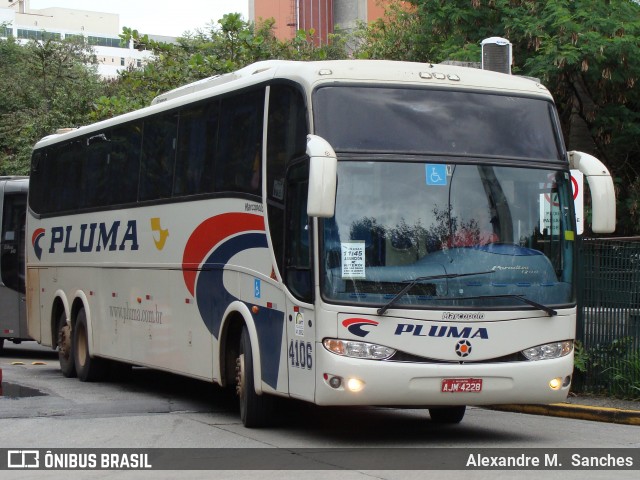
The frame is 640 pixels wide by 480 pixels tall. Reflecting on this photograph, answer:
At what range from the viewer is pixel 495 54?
15.6 meters

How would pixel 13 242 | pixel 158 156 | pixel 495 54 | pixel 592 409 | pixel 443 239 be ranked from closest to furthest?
pixel 443 239 < pixel 592 409 < pixel 158 156 < pixel 495 54 < pixel 13 242

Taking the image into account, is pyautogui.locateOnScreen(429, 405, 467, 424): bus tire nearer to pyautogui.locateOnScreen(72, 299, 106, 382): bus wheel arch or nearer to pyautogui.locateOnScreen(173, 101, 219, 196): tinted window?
pyautogui.locateOnScreen(173, 101, 219, 196): tinted window

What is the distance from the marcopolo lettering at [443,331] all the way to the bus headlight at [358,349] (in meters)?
0.20

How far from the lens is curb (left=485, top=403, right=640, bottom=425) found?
43.3 feet

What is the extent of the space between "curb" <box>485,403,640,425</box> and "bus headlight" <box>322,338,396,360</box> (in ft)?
13.1

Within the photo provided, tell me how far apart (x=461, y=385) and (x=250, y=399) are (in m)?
2.43

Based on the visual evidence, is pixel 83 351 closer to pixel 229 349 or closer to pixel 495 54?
pixel 229 349

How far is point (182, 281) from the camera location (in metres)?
14.1

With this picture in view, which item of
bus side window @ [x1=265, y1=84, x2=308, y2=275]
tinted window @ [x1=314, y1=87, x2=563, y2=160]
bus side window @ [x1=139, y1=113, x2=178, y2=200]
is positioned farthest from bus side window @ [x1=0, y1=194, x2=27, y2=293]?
tinted window @ [x1=314, y1=87, x2=563, y2=160]

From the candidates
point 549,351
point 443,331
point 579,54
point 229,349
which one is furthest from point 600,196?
point 579,54

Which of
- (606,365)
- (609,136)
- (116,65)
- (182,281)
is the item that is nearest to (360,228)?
(182,281)

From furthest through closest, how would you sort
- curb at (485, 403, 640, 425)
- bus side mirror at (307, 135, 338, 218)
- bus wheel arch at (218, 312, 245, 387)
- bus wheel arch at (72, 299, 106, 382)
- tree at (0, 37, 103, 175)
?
tree at (0, 37, 103, 175) < bus wheel arch at (72, 299, 106, 382) < curb at (485, 403, 640, 425) < bus wheel arch at (218, 312, 245, 387) < bus side mirror at (307, 135, 338, 218)

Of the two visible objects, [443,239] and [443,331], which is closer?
[443,331]

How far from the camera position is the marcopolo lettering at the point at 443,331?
10.5m
